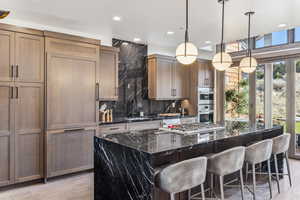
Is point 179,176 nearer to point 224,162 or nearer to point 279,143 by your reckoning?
point 224,162

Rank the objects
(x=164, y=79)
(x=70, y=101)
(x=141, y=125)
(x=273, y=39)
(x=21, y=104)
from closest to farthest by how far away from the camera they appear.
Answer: (x=21, y=104), (x=70, y=101), (x=141, y=125), (x=273, y=39), (x=164, y=79)

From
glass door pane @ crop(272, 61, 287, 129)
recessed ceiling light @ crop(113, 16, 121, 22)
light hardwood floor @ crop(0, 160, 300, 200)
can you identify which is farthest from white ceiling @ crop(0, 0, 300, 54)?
light hardwood floor @ crop(0, 160, 300, 200)

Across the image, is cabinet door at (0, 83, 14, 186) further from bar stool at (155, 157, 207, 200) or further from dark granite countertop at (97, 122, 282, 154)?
bar stool at (155, 157, 207, 200)

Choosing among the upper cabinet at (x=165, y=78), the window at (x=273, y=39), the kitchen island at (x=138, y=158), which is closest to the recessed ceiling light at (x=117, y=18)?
the upper cabinet at (x=165, y=78)

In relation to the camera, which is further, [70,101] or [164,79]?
[164,79]

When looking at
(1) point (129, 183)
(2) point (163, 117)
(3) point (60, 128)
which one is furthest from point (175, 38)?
(1) point (129, 183)

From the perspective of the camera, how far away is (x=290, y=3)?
10.5 ft

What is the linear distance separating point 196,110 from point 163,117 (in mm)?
1129

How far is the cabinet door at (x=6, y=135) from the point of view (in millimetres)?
3350

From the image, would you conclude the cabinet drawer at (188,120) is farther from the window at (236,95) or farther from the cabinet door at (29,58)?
the cabinet door at (29,58)

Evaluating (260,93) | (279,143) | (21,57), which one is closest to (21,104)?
(21,57)

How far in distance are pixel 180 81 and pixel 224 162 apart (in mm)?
3690

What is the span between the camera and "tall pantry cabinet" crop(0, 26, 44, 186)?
3.37 m

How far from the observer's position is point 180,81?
6.01 m
